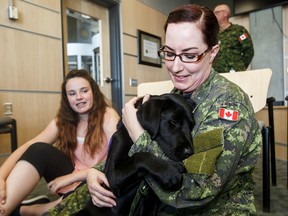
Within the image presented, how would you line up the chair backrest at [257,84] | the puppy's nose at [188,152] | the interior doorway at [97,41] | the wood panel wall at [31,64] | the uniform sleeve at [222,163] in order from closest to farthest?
the uniform sleeve at [222,163]
the puppy's nose at [188,152]
the chair backrest at [257,84]
the wood panel wall at [31,64]
the interior doorway at [97,41]

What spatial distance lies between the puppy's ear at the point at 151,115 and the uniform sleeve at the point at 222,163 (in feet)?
0.25

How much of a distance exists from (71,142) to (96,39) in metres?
2.68

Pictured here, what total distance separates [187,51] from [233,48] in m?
2.63

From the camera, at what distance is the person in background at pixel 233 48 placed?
133 inches

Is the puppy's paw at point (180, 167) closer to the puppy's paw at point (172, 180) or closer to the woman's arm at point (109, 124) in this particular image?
the puppy's paw at point (172, 180)

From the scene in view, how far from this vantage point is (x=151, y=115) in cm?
105

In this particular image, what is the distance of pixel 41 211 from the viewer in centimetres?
166

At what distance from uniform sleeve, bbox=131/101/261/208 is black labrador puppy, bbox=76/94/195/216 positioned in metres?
0.03

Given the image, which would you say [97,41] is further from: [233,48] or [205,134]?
[205,134]

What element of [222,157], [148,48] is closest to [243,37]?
[148,48]

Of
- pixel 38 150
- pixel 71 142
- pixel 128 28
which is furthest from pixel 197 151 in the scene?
pixel 128 28

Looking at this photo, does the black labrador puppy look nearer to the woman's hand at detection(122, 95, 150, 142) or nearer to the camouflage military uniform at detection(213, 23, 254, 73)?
the woman's hand at detection(122, 95, 150, 142)

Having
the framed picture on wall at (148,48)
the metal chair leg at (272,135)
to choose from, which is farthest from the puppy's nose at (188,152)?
the framed picture on wall at (148,48)

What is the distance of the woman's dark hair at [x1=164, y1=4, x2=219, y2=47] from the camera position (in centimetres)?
98
